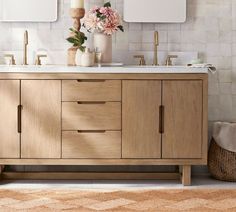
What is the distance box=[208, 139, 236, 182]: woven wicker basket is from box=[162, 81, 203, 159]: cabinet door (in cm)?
30

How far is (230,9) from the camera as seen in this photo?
5379mm

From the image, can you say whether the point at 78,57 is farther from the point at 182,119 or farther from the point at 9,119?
the point at 182,119

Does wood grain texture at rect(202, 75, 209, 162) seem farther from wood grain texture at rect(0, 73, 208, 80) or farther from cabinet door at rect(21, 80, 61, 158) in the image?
cabinet door at rect(21, 80, 61, 158)

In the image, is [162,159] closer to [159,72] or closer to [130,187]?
[130,187]

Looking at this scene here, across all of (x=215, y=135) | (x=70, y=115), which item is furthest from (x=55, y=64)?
(x=215, y=135)

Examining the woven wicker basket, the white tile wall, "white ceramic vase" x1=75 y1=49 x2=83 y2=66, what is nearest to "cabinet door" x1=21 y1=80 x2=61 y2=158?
"white ceramic vase" x1=75 y1=49 x2=83 y2=66

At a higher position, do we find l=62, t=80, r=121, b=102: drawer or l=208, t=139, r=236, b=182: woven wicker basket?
l=62, t=80, r=121, b=102: drawer

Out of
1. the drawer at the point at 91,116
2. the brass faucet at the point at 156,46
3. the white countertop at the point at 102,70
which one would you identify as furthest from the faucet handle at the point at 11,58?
the brass faucet at the point at 156,46

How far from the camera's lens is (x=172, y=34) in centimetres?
539

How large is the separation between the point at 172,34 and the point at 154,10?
9.5 inches

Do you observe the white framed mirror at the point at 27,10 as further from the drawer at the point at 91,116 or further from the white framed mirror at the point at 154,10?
the drawer at the point at 91,116

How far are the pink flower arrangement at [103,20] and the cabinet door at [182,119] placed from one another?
2.06ft

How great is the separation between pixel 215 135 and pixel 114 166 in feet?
2.71

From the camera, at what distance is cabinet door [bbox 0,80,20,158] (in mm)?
4844
